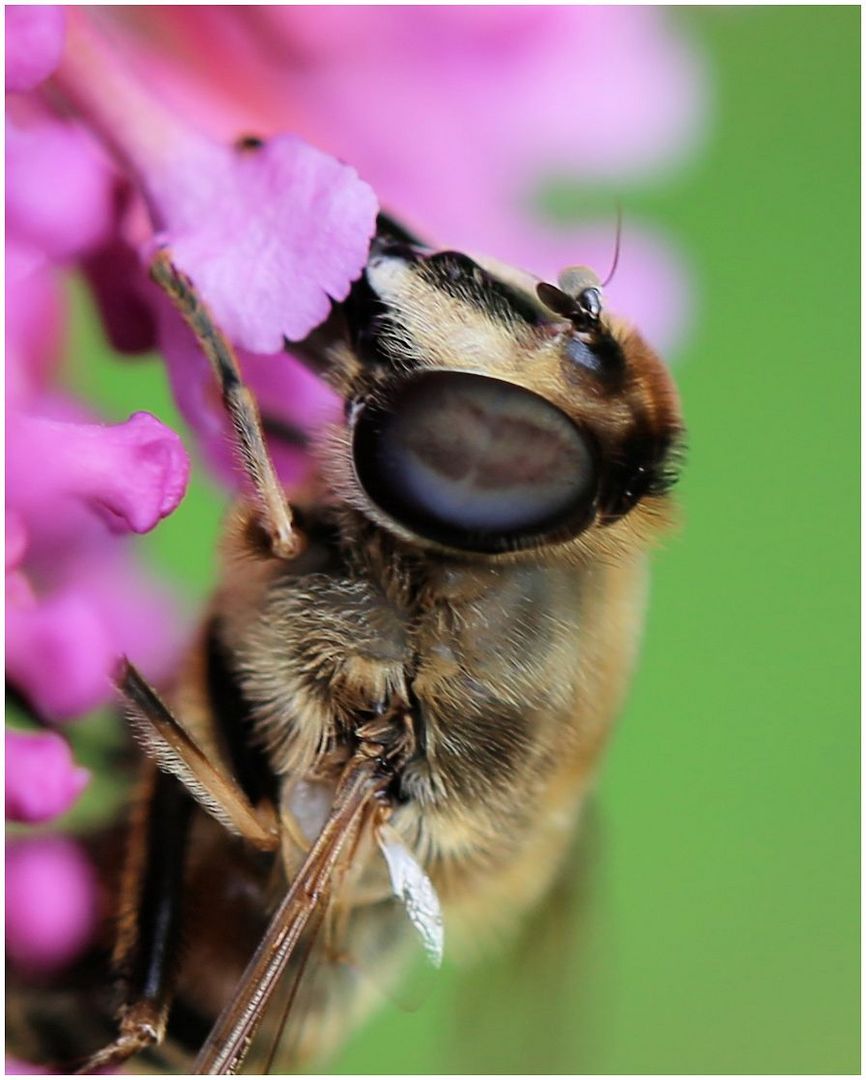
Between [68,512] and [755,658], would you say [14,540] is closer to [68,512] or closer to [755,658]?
[68,512]

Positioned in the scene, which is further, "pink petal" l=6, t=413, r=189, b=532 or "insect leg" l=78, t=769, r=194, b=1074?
"insect leg" l=78, t=769, r=194, b=1074

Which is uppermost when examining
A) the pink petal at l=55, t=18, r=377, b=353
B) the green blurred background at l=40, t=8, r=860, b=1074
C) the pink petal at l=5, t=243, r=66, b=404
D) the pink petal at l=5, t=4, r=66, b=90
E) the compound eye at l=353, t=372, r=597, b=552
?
the pink petal at l=5, t=4, r=66, b=90

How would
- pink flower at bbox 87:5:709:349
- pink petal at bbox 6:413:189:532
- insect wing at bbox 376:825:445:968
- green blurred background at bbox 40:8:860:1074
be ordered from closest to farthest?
pink petal at bbox 6:413:189:532 → insect wing at bbox 376:825:445:968 → pink flower at bbox 87:5:709:349 → green blurred background at bbox 40:8:860:1074

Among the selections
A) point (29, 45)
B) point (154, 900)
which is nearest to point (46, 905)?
point (154, 900)

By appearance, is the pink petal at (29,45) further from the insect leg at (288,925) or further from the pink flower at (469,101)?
the insect leg at (288,925)

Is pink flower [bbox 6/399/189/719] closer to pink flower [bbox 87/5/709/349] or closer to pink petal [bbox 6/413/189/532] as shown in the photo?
pink petal [bbox 6/413/189/532]

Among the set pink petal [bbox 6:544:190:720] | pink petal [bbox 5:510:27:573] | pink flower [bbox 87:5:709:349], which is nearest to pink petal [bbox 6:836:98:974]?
pink petal [bbox 6:544:190:720]

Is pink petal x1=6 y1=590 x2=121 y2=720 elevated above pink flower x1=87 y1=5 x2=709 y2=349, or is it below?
below

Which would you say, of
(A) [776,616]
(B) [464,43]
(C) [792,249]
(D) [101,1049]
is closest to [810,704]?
(A) [776,616]
